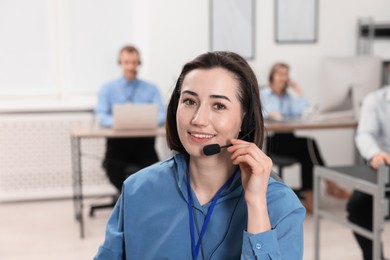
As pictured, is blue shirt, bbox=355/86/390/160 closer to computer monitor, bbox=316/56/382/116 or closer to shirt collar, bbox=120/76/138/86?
computer monitor, bbox=316/56/382/116

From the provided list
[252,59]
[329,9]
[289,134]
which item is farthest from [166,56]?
[329,9]

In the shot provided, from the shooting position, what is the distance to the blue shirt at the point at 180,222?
4.00 feet

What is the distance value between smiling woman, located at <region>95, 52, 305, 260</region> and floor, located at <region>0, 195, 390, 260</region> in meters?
2.21

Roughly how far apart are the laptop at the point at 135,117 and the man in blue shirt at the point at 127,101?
285 mm

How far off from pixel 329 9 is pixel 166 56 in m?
1.66

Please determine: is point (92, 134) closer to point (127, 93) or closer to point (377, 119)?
point (127, 93)

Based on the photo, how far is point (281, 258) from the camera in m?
1.19

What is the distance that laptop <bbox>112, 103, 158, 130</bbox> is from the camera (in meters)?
3.74

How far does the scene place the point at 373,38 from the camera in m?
5.24

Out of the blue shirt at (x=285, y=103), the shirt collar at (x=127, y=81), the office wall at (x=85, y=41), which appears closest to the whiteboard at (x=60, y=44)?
the office wall at (x=85, y=41)

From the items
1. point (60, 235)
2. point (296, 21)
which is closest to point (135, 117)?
point (60, 235)

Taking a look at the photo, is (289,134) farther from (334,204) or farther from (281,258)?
(281,258)

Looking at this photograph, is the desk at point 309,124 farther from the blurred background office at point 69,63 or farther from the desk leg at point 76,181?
the desk leg at point 76,181

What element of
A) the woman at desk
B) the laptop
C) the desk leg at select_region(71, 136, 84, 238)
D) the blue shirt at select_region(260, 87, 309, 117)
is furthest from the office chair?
the desk leg at select_region(71, 136, 84, 238)
